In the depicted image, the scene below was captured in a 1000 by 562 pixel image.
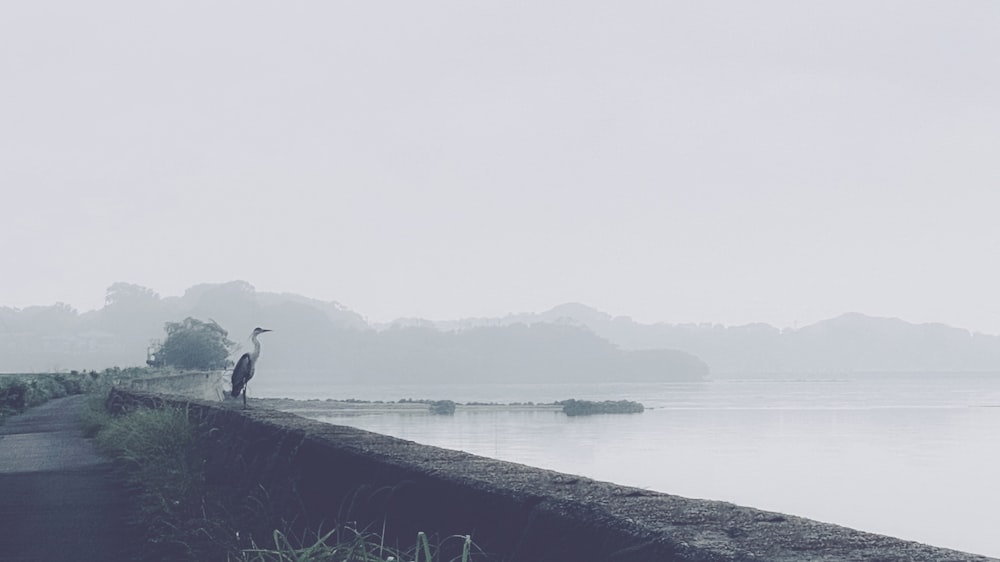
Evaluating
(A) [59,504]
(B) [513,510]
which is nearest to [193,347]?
(A) [59,504]

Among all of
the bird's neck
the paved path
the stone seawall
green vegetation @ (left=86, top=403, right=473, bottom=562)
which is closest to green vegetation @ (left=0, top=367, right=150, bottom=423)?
the bird's neck

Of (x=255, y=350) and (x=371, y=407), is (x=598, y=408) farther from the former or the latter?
(x=255, y=350)

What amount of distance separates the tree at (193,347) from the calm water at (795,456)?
1463cm

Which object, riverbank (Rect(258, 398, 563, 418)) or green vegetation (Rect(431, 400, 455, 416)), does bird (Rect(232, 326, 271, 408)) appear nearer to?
riverbank (Rect(258, 398, 563, 418))

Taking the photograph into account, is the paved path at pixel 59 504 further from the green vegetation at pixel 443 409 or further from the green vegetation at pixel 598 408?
the green vegetation at pixel 598 408

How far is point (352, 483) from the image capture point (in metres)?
8.08

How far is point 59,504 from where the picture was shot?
40.3 ft

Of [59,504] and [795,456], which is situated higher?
[59,504]

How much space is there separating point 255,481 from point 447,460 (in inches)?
146

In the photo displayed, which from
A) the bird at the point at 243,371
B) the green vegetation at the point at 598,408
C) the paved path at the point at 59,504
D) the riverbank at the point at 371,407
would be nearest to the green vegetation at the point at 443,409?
the riverbank at the point at 371,407

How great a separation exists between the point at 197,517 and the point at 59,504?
298 cm

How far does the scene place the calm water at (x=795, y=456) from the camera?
4831 centimetres

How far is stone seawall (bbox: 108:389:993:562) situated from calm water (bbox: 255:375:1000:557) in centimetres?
3286

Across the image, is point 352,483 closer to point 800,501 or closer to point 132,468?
point 132,468
